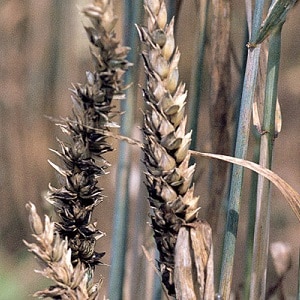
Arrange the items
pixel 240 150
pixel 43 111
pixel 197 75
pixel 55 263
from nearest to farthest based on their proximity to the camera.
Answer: pixel 55 263
pixel 240 150
pixel 197 75
pixel 43 111

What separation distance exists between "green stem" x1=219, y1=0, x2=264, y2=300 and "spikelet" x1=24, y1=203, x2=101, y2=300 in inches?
5.0

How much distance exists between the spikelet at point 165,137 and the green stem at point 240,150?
58 millimetres

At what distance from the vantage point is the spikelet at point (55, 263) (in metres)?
0.34

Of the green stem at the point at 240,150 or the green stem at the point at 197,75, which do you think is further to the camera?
the green stem at the point at 197,75

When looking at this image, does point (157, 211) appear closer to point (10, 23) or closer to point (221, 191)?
point (221, 191)

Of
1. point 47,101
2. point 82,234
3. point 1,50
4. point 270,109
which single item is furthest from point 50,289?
point 1,50

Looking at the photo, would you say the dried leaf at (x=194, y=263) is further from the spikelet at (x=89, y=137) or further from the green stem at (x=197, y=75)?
the green stem at (x=197, y=75)

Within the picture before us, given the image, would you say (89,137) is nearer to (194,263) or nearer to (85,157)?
(85,157)

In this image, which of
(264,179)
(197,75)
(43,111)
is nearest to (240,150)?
→ (264,179)

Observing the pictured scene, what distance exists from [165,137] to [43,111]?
82 cm

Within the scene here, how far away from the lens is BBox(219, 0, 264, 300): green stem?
1.49ft

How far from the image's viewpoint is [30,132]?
1242mm

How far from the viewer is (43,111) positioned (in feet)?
3.84

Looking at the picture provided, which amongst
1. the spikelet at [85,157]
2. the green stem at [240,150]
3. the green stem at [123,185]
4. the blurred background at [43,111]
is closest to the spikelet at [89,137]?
the spikelet at [85,157]
